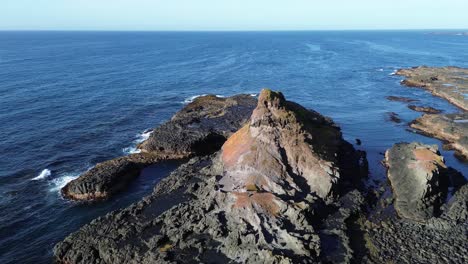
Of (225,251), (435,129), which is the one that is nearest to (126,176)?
(225,251)

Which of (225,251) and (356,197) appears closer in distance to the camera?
(225,251)

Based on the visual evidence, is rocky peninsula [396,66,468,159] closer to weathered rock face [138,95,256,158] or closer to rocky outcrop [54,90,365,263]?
rocky outcrop [54,90,365,263]

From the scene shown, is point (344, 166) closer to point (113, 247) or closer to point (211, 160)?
point (211, 160)

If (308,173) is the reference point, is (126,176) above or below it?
below

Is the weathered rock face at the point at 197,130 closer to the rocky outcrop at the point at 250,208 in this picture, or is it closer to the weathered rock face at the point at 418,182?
the rocky outcrop at the point at 250,208

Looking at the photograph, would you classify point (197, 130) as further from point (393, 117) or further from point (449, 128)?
point (449, 128)

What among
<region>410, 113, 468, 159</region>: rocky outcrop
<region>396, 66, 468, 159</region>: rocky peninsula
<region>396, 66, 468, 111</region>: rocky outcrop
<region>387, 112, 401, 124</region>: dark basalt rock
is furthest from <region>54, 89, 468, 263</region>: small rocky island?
<region>396, 66, 468, 111</region>: rocky outcrop

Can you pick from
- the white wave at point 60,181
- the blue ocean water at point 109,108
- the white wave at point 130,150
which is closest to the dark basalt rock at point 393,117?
the blue ocean water at point 109,108

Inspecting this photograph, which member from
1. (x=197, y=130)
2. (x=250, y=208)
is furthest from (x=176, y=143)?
(x=250, y=208)
